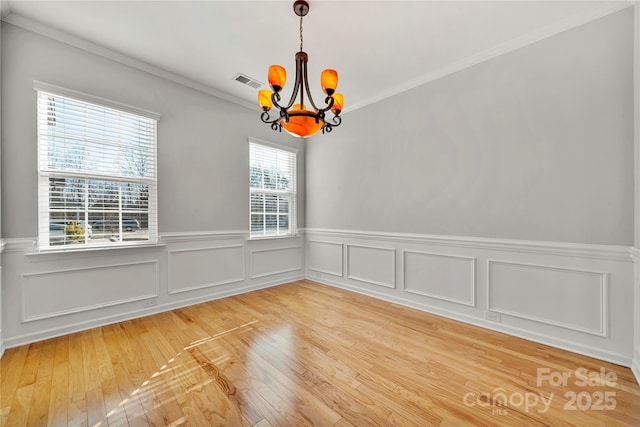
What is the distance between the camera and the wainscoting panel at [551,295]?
88.9 inches

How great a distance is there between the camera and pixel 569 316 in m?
2.36

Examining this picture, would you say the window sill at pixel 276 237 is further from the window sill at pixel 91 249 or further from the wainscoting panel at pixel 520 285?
the wainscoting panel at pixel 520 285

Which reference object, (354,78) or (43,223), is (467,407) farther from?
(43,223)

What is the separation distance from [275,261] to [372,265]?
163 cm

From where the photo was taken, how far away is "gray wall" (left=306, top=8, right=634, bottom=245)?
2.19m

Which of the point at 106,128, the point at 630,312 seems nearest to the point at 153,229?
the point at 106,128

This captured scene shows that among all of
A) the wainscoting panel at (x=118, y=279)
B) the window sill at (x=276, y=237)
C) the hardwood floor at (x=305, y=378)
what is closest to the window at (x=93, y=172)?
the wainscoting panel at (x=118, y=279)

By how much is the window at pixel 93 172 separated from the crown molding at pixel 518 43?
10.7ft

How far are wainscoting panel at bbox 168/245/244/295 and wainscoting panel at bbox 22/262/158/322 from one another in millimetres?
230

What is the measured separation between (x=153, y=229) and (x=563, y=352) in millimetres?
4414

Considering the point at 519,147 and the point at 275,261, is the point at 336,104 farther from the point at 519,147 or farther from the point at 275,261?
the point at 275,261

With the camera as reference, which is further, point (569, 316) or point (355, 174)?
point (355, 174)

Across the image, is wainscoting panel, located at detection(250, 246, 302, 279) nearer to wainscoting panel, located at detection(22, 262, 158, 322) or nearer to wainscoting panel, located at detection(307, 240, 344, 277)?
wainscoting panel, located at detection(307, 240, 344, 277)

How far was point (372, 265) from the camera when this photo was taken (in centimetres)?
386
